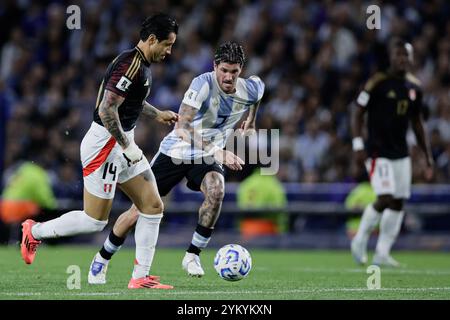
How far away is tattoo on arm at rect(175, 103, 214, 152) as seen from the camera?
915cm

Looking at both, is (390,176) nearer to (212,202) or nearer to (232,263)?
(212,202)

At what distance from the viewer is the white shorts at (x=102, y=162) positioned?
8.01m

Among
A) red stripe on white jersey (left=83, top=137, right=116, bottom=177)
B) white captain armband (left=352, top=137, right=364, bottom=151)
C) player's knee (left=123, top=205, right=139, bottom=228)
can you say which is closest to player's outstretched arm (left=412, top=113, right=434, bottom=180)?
white captain armband (left=352, top=137, right=364, bottom=151)

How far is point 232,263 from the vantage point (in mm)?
8531

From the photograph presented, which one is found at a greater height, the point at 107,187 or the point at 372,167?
the point at 372,167

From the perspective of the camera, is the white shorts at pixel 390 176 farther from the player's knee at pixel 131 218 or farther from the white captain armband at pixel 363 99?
the player's knee at pixel 131 218

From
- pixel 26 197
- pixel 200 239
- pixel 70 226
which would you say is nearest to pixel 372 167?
pixel 200 239

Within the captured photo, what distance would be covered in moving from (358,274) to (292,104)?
311 inches

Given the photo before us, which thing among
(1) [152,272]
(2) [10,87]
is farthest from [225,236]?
(1) [152,272]

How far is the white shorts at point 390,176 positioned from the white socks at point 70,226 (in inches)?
188

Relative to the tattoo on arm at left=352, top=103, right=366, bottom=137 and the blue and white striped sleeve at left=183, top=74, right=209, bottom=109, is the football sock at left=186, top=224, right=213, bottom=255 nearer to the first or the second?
the blue and white striped sleeve at left=183, top=74, right=209, bottom=109

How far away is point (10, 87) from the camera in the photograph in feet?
61.1

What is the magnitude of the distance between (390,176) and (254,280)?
3.40m

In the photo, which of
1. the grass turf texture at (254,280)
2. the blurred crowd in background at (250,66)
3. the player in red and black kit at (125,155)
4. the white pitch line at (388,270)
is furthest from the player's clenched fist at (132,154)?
the blurred crowd in background at (250,66)
